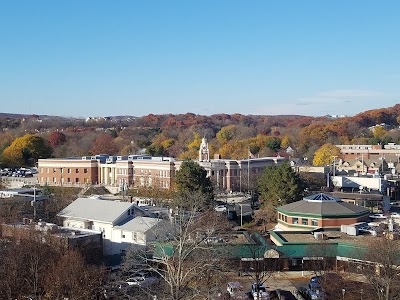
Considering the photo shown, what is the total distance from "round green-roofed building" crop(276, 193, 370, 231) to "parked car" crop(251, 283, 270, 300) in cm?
997

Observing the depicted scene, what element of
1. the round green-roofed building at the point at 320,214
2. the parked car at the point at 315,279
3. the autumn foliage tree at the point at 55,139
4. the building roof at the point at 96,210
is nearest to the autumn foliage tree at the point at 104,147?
the autumn foliage tree at the point at 55,139

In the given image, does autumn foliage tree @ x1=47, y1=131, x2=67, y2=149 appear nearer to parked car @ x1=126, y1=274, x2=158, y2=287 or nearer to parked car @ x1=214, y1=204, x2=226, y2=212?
parked car @ x1=214, y1=204, x2=226, y2=212

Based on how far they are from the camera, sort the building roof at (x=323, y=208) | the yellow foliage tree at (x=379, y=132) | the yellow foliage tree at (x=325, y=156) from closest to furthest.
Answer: the building roof at (x=323, y=208) → the yellow foliage tree at (x=325, y=156) → the yellow foliage tree at (x=379, y=132)

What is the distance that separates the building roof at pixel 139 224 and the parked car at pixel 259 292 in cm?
747

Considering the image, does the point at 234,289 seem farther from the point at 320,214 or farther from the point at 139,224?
the point at 320,214

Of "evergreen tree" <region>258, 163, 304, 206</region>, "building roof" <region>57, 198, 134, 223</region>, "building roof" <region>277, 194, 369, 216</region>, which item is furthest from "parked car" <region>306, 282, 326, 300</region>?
"evergreen tree" <region>258, 163, 304, 206</region>

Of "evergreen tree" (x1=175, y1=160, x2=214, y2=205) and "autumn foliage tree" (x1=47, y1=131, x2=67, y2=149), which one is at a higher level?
"autumn foliage tree" (x1=47, y1=131, x2=67, y2=149)

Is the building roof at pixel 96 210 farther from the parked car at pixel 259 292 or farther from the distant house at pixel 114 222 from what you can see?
the parked car at pixel 259 292

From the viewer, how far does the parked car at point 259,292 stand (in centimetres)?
2281

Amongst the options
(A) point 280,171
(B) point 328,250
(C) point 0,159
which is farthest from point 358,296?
(C) point 0,159

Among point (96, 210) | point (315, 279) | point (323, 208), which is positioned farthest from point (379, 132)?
point (315, 279)

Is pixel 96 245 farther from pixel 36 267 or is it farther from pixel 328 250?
pixel 328 250

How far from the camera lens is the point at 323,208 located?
33.7 meters

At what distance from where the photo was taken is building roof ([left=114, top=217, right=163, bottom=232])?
30112mm
